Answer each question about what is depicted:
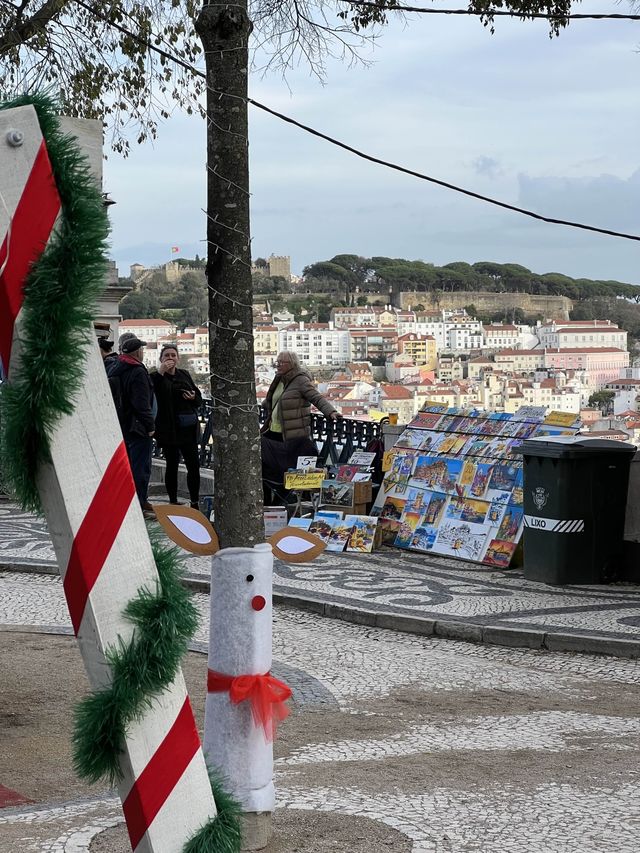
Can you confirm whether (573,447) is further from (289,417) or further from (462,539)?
(289,417)

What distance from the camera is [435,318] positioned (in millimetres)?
140000

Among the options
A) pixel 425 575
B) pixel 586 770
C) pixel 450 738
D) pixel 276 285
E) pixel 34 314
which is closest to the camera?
pixel 34 314

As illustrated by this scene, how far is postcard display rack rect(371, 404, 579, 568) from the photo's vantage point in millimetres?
12008

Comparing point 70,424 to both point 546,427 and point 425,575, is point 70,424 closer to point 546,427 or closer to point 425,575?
point 425,575

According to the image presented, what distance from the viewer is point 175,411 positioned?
14406 mm

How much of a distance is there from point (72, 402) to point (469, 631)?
6697 millimetres

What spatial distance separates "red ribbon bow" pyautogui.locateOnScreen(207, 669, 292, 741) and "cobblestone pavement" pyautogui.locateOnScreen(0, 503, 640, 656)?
4.74 meters

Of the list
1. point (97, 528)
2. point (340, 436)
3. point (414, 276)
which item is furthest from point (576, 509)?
point (414, 276)

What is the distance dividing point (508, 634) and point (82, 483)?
660 cm

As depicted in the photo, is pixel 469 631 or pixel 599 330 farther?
pixel 599 330

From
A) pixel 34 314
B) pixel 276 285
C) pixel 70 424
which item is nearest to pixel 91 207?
pixel 34 314

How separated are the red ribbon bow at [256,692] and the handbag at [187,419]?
32.9 feet

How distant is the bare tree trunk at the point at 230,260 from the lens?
193 inches

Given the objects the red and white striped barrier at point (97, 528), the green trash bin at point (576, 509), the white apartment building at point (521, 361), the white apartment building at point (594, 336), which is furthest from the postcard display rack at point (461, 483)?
the white apartment building at point (521, 361)
